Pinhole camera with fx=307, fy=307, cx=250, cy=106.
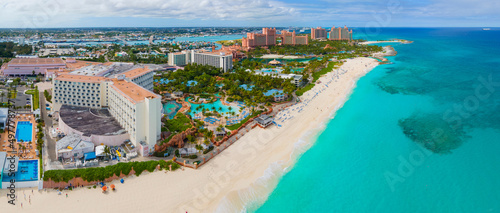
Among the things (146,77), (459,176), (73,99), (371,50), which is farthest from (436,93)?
(371,50)

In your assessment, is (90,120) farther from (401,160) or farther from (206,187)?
(401,160)

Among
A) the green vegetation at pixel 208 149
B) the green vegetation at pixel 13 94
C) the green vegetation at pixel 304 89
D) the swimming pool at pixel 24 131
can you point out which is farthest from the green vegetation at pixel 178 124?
the green vegetation at pixel 13 94

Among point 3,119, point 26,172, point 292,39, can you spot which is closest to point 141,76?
point 3,119

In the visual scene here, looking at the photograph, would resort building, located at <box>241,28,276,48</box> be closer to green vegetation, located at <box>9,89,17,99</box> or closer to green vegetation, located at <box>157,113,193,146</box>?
green vegetation, located at <box>9,89,17,99</box>

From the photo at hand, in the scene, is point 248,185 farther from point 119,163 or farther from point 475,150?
point 475,150

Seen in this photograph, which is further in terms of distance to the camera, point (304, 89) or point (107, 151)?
point (304, 89)

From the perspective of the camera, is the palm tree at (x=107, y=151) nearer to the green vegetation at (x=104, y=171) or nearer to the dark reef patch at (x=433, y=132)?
the green vegetation at (x=104, y=171)
